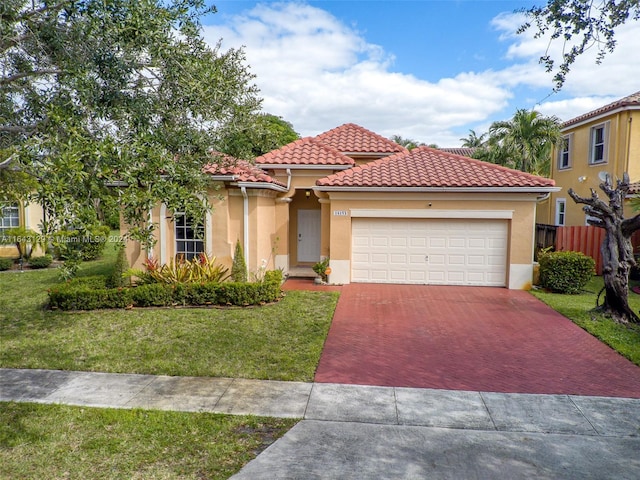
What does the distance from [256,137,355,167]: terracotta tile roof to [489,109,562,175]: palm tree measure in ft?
35.7

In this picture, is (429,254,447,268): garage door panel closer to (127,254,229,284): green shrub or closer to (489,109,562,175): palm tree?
(127,254,229,284): green shrub

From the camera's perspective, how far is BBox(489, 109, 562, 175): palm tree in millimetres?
22594

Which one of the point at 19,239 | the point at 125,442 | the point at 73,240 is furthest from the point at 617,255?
the point at 19,239

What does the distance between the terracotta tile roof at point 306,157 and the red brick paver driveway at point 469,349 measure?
600 cm

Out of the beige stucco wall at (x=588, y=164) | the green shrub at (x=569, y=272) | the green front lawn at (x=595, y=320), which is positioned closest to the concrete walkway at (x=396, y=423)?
the green front lawn at (x=595, y=320)

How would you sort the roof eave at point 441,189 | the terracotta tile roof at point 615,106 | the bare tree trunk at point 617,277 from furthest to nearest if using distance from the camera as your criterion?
the terracotta tile roof at point 615,106 → the roof eave at point 441,189 → the bare tree trunk at point 617,277

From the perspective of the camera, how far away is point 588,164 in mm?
21844

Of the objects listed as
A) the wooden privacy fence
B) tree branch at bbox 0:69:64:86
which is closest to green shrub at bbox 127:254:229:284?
tree branch at bbox 0:69:64:86

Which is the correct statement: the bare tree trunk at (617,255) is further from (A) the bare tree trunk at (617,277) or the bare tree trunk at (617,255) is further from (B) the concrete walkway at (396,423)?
(B) the concrete walkway at (396,423)

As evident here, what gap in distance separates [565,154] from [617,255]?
15.4 metres

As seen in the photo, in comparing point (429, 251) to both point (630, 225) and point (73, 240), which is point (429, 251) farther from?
point (73, 240)

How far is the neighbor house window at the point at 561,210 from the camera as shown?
24022 millimetres

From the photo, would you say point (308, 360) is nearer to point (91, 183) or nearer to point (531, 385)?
point (531, 385)

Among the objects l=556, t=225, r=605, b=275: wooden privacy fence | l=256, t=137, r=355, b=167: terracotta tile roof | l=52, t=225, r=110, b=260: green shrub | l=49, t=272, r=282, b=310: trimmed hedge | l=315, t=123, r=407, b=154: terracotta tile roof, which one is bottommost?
l=49, t=272, r=282, b=310: trimmed hedge
